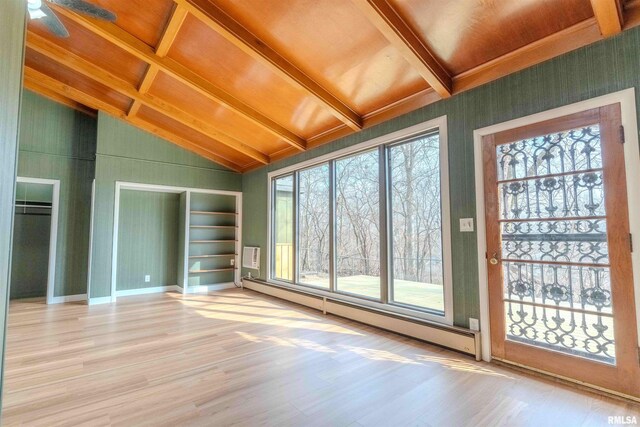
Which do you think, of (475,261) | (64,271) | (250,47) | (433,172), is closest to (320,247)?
(433,172)

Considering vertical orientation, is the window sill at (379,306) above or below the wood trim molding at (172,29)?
below

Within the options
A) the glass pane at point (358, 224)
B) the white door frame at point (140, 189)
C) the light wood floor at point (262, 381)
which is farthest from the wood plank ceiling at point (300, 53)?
the light wood floor at point (262, 381)

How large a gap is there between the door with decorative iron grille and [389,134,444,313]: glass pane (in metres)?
0.67

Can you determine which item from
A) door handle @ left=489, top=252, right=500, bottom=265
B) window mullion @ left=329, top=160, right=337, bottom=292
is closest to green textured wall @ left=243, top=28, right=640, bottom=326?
door handle @ left=489, top=252, right=500, bottom=265

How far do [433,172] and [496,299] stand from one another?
1.49m

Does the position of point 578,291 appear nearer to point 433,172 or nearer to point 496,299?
point 496,299

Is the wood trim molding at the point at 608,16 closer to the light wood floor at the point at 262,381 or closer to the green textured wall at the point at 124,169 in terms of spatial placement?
the light wood floor at the point at 262,381

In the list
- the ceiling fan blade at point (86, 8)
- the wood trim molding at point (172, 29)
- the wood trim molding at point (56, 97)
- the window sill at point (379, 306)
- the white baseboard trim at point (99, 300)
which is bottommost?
the white baseboard trim at point (99, 300)

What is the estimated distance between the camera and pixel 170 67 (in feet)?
12.7

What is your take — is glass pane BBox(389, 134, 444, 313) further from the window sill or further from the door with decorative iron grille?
the door with decorative iron grille

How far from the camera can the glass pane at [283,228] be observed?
19.5 feet

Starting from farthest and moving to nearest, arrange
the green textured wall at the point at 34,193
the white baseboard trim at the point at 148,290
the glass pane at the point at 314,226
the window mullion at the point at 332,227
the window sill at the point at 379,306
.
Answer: the white baseboard trim at the point at 148,290 → the green textured wall at the point at 34,193 → the glass pane at the point at 314,226 → the window mullion at the point at 332,227 → the window sill at the point at 379,306

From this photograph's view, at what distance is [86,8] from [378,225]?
3.58m

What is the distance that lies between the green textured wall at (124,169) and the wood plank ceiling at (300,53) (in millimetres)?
641
